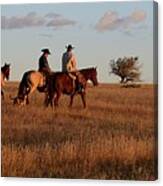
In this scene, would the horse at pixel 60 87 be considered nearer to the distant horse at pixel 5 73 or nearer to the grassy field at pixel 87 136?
the grassy field at pixel 87 136

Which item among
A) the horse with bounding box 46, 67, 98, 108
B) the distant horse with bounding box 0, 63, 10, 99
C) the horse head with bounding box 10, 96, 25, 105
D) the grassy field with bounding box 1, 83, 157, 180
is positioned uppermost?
the distant horse with bounding box 0, 63, 10, 99

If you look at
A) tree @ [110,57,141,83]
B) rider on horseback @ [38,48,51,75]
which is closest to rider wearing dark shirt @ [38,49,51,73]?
rider on horseback @ [38,48,51,75]

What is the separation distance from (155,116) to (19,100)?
60 cm

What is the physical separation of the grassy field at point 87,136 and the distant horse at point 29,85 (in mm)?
27

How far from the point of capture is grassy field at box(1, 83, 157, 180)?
8.74ft

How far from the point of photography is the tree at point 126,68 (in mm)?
2672

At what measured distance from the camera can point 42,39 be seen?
2.77 meters

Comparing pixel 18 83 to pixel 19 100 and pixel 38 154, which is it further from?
pixel 38 154

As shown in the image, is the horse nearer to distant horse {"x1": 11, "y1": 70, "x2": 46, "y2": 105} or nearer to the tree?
distant horse {"x1": 11, "y1": 70, "x2": 46, "y2": 105}

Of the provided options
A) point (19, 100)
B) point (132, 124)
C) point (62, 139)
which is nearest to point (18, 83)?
point (19, 100)

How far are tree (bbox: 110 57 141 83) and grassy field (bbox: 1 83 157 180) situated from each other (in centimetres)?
5

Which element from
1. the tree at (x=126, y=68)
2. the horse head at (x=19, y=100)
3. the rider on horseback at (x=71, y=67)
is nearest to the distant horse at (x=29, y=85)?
the horse head at (x=19, y=100)

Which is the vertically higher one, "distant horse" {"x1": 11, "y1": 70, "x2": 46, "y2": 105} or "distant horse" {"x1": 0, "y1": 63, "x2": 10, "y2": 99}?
"distant horse" {"x1": 0, "y1": 63, "x2": 10, "y2": 99}

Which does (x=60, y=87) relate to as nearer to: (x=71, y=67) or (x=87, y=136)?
(x=71, y=67)
